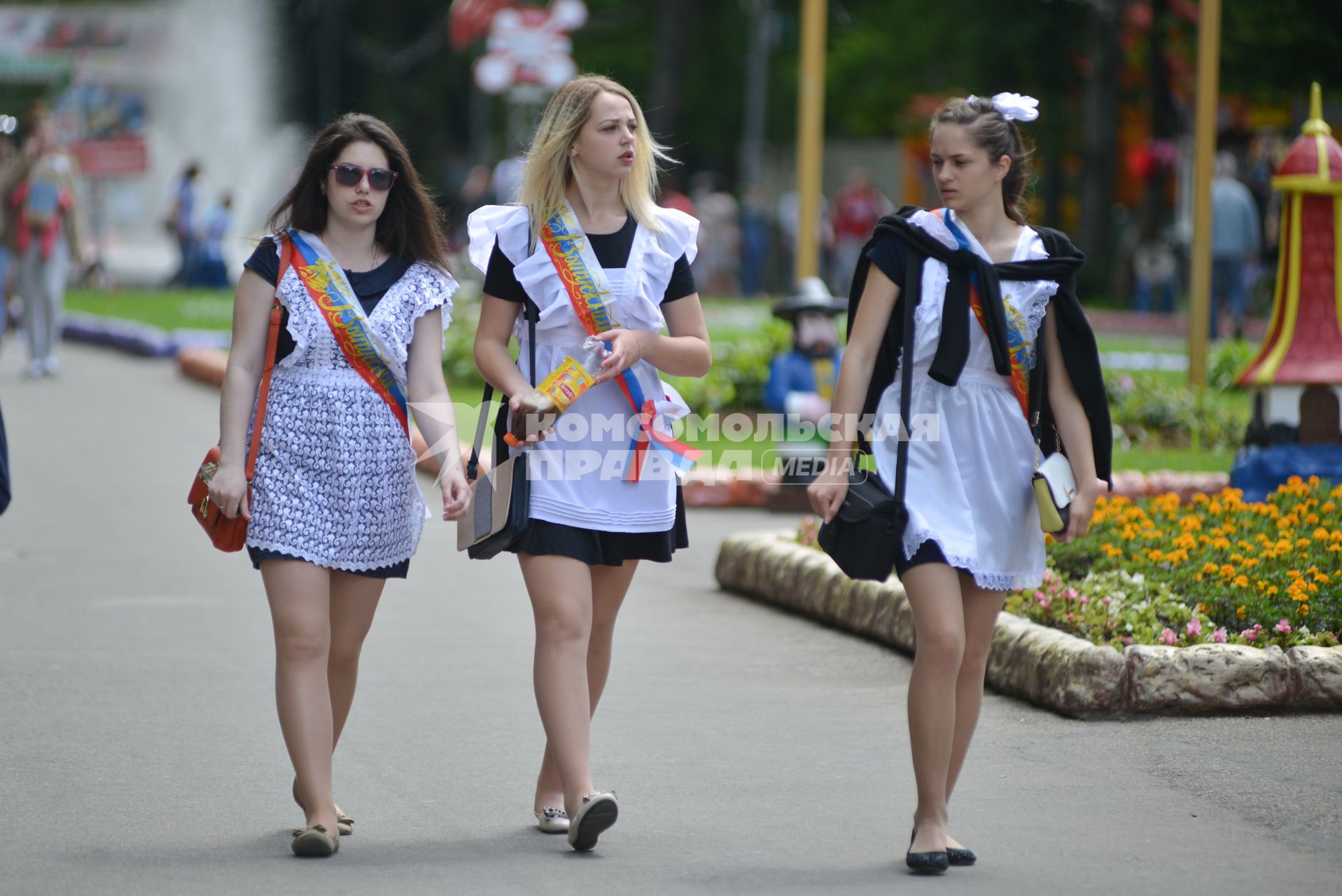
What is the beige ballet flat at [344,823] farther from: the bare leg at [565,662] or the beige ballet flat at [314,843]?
the bare leg at [565,662]

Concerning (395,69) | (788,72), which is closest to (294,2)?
(395,69)

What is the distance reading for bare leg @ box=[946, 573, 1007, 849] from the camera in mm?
4898

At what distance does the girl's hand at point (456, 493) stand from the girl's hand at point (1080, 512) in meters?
1.49

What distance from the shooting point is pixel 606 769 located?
590cm

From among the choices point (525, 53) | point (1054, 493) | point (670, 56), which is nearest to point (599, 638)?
point (1054, 493)

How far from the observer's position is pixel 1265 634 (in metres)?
6.68

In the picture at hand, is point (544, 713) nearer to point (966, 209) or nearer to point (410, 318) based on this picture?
point (410, 318)

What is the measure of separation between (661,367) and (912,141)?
44428mm

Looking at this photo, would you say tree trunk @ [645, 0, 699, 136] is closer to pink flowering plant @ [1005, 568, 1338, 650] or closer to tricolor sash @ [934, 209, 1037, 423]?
pink flowering plant @ [1005, 568, 1338, 650]

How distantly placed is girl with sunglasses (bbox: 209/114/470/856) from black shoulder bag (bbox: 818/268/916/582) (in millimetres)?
959

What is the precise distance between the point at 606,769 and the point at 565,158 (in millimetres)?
1913

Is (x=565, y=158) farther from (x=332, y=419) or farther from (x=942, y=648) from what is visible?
(x=942, y=648)

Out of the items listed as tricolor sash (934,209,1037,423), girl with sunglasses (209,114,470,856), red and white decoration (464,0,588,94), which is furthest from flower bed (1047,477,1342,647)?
red and white decoration (464,0,588,94)

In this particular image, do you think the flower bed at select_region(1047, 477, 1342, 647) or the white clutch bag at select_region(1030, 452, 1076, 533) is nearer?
the white clutch bag at select_region(1030, 452, 1076, 533)
